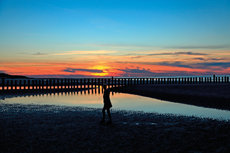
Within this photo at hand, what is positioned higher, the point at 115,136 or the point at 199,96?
the point at 199,96

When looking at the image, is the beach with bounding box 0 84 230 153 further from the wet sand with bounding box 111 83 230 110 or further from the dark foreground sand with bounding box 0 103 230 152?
the wet sand with bounding box 111 83 230 110

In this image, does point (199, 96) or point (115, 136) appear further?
point (199, 96)

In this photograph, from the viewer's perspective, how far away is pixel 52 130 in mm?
9406

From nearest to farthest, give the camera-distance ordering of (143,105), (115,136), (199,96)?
(115,136)
(143,105)
(199,96)

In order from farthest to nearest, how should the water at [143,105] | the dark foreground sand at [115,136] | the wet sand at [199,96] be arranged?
the wet sand at [199,96] < the water at [143,105] < the dark foreground sand at [115,136]

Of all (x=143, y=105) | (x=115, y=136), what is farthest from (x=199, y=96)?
(x=115, y=136)

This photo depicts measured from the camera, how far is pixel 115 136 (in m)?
8.41

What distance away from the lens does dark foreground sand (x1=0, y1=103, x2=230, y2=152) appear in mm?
6977

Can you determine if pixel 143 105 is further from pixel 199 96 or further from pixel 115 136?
pixel 115 136

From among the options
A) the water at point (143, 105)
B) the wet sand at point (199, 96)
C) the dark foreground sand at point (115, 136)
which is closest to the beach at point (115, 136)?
the dark foreground sand at point (115, 136)

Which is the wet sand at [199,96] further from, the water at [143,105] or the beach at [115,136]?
the beach at [115,136]

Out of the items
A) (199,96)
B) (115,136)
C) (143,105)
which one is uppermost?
(199,96)

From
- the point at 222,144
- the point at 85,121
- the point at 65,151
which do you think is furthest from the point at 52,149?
the point at 222,144

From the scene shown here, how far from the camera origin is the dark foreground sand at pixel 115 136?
6.98 metres
